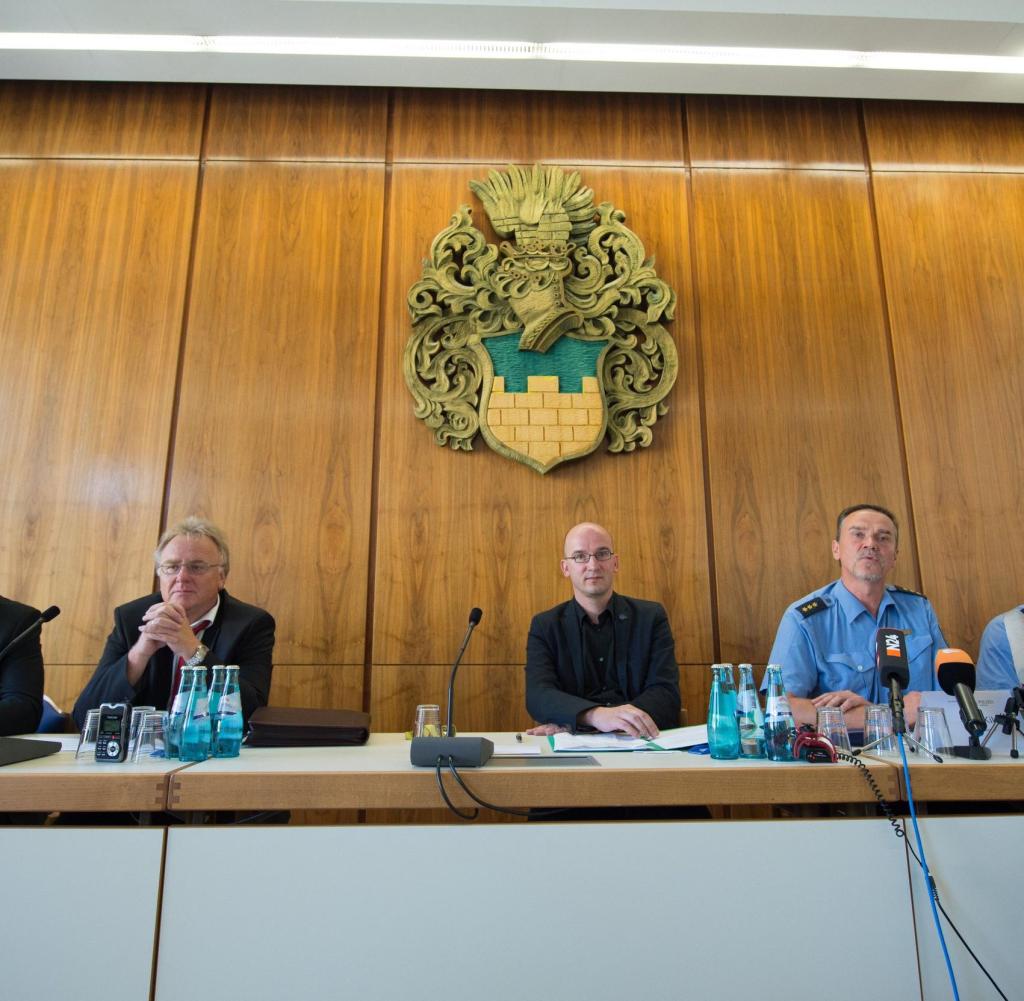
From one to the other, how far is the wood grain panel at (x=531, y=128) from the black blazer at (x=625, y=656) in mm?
2233

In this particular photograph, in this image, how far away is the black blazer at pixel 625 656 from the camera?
237 centimetres

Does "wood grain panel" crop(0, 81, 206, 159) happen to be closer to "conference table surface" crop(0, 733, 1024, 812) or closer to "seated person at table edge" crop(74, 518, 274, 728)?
"seated person at table edge" crop(74, 518, 274, 728)

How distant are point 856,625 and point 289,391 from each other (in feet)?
7.98

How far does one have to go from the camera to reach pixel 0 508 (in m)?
3.14

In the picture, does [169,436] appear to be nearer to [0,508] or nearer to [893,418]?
[0,508]

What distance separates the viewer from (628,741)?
1732mm

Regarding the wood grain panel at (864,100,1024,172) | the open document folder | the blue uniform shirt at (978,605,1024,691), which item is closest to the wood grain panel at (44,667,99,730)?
the open document folder

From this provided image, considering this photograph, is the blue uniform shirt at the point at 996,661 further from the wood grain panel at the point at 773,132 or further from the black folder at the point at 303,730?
the wood grain panel at the point at 773,132

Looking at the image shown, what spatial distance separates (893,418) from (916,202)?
1.15 metres

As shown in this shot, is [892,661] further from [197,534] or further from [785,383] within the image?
[785,383]

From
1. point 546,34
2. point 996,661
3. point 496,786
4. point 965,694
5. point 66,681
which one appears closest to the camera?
point 496,786

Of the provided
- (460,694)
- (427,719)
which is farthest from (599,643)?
(427,719)

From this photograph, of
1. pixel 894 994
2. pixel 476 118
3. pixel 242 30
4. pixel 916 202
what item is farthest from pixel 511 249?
pixel 894 994

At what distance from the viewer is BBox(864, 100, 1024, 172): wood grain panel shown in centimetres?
371
